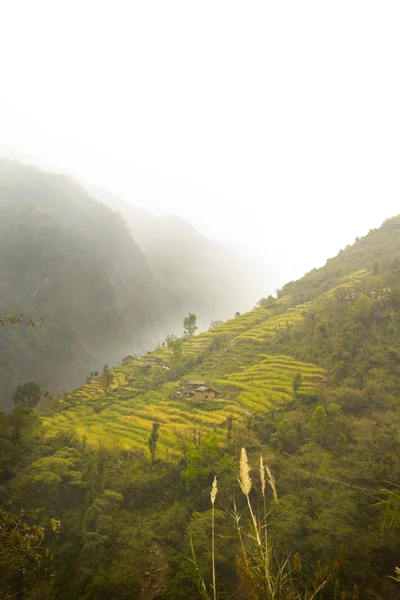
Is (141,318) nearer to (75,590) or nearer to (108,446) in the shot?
(108,446)

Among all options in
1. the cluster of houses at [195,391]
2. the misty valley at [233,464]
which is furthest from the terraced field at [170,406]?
the cluster of houses at [195,391]

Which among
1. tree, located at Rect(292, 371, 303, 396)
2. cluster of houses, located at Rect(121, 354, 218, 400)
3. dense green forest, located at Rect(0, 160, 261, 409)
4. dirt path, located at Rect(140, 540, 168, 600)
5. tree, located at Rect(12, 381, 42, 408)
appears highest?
dense green forest, located at Rect(0, 160, 261, 409)

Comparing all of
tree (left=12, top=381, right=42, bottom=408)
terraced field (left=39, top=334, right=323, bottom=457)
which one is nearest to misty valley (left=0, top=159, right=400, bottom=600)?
terraced field (left=39, top=334, right=323, bottom=457)

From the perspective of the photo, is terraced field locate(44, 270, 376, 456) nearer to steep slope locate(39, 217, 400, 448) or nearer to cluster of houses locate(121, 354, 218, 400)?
steep slope locate(39, 217, 400, 448)

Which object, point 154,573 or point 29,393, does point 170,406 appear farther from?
point 29,393

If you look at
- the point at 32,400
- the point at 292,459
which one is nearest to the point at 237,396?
the point at 292,459

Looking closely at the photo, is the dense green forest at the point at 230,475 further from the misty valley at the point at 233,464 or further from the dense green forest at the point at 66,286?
the dense green forest at the point at 66,286
